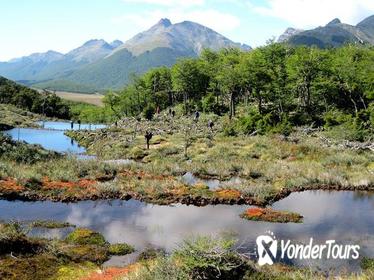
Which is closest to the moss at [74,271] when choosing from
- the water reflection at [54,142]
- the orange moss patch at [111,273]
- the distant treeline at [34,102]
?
the orange moss patch at [111,273]

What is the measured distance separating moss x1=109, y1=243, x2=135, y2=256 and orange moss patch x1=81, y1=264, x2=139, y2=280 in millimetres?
2579

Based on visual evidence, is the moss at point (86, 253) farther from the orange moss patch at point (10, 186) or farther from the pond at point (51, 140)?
the pond at point (51, 140)

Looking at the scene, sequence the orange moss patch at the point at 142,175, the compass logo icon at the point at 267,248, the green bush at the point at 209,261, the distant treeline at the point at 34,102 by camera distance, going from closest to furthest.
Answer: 1. the green bush at the point at 209,261
2. the compass logo icon at the point at 267,248
3. the orange moss patch at the point at 142,175
4. the distant treeline at the point at 34,102

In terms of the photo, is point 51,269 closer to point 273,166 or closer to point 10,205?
point 10,205

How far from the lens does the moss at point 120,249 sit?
24.4 m

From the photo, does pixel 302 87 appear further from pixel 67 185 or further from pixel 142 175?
pixel 67 185

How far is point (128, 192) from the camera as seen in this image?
3803 cm

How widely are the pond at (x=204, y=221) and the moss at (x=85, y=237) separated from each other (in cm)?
76

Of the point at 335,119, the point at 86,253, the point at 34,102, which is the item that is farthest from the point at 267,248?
the point at 34,102

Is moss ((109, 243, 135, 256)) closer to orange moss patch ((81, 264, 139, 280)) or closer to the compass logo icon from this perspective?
orange moss patch ((81, 264, 139, 280))

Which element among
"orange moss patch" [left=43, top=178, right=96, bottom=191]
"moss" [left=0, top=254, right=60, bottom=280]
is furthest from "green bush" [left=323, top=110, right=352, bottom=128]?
"moss" [left=0, top=254, right=60, bottom=280]

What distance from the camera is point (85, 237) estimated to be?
26.6 meters

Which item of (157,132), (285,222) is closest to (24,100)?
(157,132)

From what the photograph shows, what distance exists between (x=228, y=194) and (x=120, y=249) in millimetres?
14874
